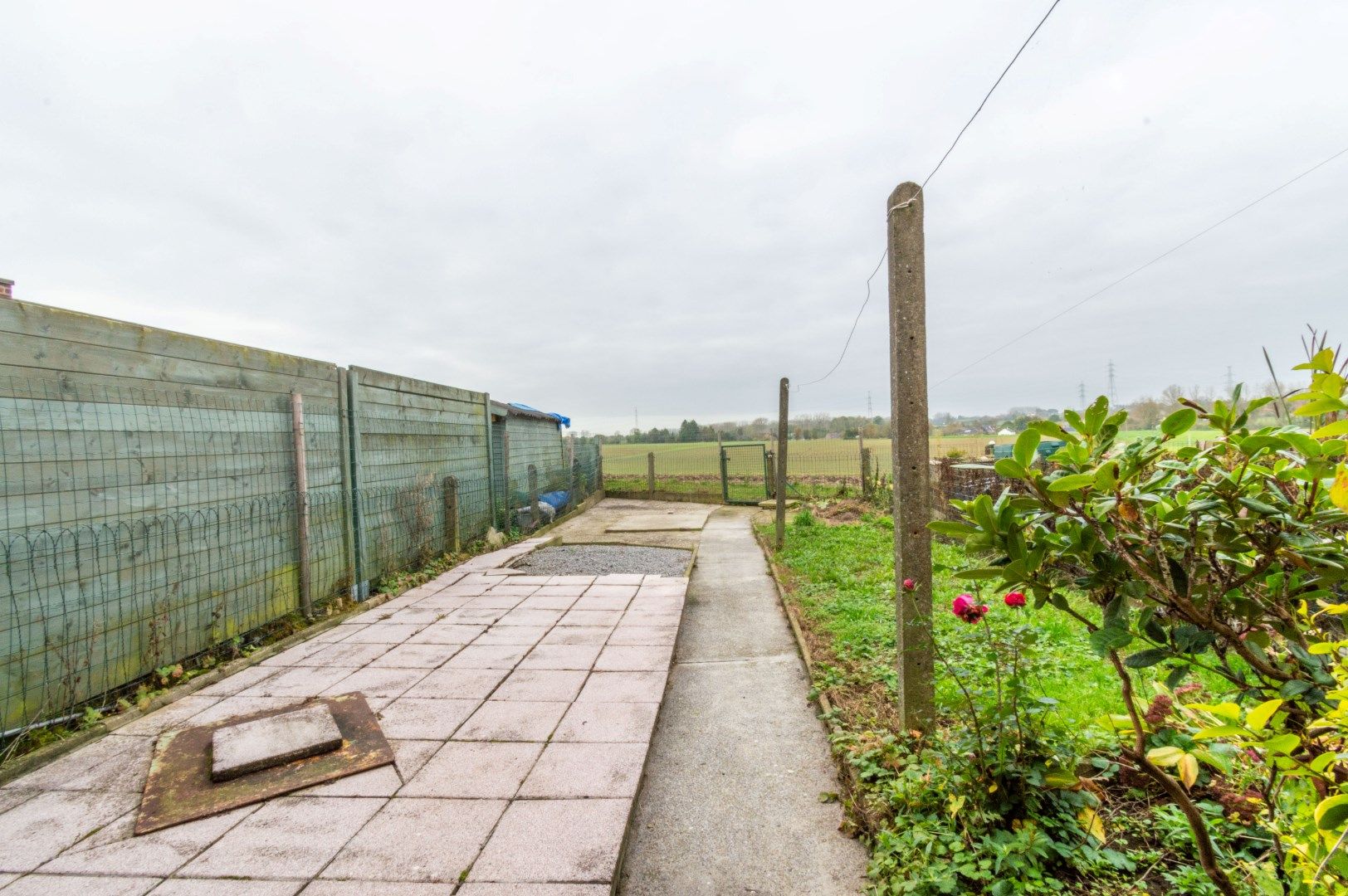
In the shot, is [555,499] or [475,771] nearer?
[475,771]

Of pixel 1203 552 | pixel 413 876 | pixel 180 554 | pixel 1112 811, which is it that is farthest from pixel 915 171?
pixel 180 554

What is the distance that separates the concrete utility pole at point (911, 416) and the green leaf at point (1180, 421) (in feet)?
3.78

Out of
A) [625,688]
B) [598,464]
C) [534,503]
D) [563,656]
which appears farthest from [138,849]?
[598,464]

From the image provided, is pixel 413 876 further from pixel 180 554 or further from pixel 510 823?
pixel 180 554

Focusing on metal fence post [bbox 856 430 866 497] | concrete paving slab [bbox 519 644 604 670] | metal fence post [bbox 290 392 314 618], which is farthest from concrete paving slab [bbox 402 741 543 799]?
metal fence post [bbox 856 430 866 497]

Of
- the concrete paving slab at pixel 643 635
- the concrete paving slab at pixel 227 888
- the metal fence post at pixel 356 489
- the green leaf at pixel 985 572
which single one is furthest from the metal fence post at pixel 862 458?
the concrete paving slab at pixel 227 888

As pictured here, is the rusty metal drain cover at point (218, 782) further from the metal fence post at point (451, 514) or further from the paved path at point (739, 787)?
the metal fence post at point (451, 514)

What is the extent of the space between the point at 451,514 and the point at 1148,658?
660 cm

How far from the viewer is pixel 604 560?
6.89 meters

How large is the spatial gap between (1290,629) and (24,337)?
447 cm

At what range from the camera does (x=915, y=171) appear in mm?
2461

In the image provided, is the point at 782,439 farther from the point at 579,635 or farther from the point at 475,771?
the point at 475,771

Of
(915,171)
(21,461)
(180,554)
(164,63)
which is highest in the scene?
(164,63)

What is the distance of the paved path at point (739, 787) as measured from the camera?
192 cm
